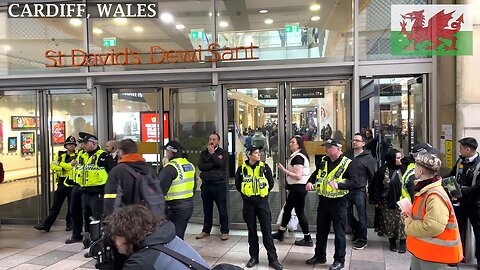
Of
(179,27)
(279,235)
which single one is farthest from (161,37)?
(279,235)

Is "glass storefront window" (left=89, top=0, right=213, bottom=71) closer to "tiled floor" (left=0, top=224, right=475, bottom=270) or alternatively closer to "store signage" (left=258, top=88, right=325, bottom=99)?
"store signage" (left=258, top=88, right=325, bottom=99)

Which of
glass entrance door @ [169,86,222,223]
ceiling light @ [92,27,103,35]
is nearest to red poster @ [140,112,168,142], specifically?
glass entrance door @ [169,86,222,223]

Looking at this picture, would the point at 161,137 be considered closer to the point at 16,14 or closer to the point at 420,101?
the point at 16,14

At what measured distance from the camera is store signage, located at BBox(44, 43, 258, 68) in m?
6.99

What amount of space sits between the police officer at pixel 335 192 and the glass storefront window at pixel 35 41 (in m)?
5.11

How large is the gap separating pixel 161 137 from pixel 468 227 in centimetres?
521

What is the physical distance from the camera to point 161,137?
25.0ft

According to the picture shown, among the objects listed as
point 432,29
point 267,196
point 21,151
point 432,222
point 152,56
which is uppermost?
point 432,29

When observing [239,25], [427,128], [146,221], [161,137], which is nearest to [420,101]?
[427,128]

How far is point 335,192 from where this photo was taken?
4.89 metres

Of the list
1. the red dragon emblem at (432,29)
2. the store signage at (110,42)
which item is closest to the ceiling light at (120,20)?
the store signage at (110,42)

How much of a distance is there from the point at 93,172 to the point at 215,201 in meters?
1.98

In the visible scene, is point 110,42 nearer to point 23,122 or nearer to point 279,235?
point 23,122

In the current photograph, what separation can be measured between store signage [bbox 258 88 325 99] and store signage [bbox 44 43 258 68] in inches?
25.7
